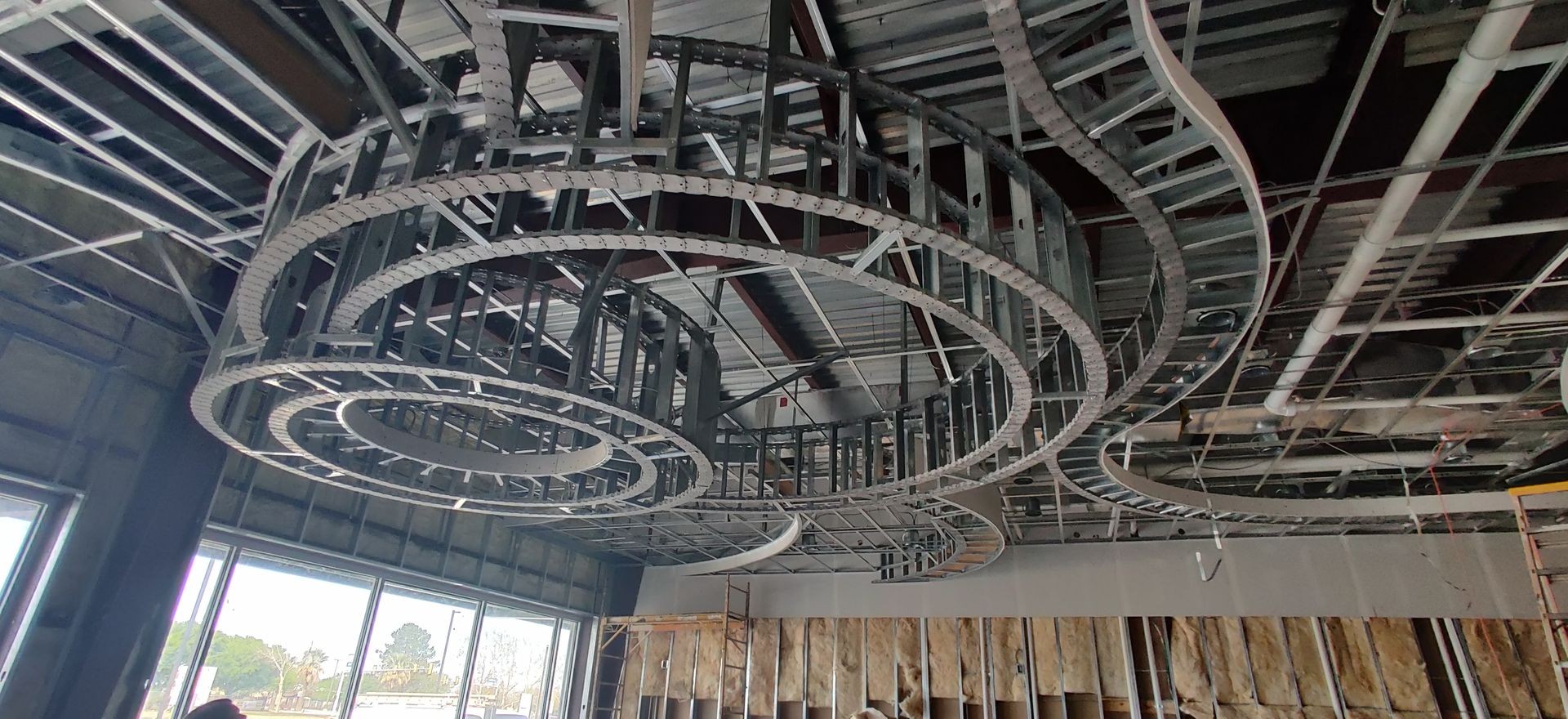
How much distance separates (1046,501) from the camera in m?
20.3

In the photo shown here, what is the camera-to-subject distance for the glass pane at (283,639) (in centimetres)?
1427

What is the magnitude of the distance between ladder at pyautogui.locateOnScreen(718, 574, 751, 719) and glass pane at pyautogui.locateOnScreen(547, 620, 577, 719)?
16.4 ft

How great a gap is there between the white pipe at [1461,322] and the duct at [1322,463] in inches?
208

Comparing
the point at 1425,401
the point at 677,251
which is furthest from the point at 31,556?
the point at 1425,401

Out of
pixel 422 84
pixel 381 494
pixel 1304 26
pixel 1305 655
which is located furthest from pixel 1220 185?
pixel 1305 655

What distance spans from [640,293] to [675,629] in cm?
1776

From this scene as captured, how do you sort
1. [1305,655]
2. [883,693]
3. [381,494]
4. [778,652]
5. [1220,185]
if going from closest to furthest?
1. [1220,185]
2. [381,494]
3. [1305,655]
4. [883,693]
5. [778,652]

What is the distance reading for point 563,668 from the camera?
24984 millimetres

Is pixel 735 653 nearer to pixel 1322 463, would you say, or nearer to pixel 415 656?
pixel 415 656

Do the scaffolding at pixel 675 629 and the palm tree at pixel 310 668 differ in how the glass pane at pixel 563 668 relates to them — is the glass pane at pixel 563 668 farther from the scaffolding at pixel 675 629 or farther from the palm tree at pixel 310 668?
the palm tree at pixel 310 668

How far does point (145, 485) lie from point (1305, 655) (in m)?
25.0

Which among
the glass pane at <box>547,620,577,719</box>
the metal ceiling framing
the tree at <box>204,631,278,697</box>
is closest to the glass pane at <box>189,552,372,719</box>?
the tree at <box>204,631,278,697</box>

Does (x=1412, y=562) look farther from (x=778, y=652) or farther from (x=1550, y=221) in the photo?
(x=778, y=652)

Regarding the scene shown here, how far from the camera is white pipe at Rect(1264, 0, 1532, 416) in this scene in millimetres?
5164
